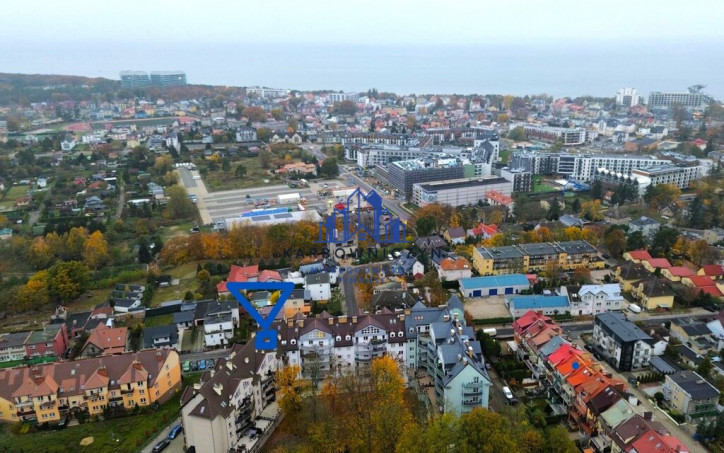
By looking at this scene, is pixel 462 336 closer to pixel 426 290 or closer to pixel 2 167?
pixel 426 290

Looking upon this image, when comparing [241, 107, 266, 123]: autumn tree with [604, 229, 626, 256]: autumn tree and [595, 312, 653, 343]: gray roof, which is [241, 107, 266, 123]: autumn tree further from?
[595, 312, 653, 343]: gray roof

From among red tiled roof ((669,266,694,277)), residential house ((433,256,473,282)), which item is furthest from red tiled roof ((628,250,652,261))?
residential house ((433,256,473,282))

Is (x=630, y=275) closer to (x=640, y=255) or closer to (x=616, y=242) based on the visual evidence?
(x=640, y=255)

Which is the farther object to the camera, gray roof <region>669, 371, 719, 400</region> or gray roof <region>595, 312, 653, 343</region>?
gray roof <region>595, 312, 653, 343</region>

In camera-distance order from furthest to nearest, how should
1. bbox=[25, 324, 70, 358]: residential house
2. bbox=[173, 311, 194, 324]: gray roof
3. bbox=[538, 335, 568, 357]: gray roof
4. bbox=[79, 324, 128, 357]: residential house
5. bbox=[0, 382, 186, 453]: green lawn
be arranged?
1. bbox=[173, 311, 194, 324]: gray roof
2. bbox=[25, 324, 70, 358]: residential house
3. bbox=[79, 324, 128, 357]: residential house
4. bbox=[538, 335, 568, 357]: gray roof
5. bbox=[0, 382, 186, 453]: green lawn

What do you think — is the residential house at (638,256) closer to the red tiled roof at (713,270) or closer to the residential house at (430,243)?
the red tiled roof at (713,270)

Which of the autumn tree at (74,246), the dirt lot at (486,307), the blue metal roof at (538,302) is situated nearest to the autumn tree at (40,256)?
the autumn tree at (74,246)

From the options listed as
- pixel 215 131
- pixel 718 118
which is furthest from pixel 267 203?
pixel 718 118
